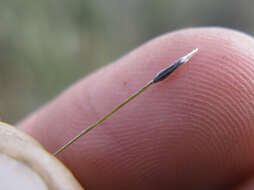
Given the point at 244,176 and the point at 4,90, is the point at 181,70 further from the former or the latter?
the point at 4,90

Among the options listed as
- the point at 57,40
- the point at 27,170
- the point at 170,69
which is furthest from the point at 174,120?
the point at 57,40

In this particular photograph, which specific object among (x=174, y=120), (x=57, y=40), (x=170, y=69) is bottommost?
(x=174, y=120)

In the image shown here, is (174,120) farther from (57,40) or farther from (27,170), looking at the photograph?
(57,40)

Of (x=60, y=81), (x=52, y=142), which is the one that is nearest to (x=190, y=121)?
(x=52, y=142)

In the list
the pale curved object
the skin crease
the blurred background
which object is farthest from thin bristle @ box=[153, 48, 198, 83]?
the blurred background

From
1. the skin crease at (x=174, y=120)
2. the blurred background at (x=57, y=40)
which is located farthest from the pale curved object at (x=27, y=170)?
the blurred background at (x=57, y=40)

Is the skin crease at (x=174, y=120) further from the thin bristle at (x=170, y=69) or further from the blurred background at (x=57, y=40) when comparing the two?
the blurred background at (x=57, y=40)
